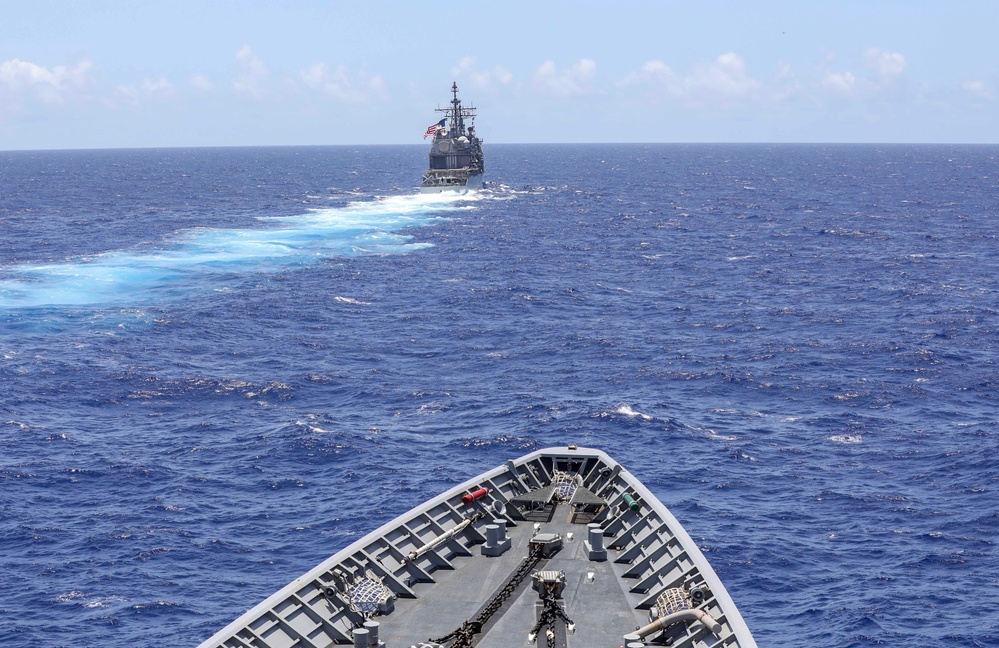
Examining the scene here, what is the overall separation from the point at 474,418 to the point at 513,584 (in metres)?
40.6

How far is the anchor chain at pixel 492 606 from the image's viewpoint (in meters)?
28.6

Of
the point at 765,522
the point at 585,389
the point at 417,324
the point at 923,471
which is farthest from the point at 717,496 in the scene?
the point at 417,324

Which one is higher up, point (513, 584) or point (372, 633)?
point (372, 633)

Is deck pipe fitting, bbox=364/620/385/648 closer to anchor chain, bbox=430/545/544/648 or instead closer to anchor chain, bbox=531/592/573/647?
anchor chain, bbox=430/545/544/648

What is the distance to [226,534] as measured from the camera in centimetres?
5419

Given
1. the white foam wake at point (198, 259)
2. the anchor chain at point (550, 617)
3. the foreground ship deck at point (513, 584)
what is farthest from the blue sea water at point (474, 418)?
the anchor chain at point (550, 617)

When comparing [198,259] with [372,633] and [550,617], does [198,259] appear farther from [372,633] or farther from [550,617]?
[550,617]

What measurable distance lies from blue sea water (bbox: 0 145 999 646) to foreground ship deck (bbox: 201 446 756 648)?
41.4 ft

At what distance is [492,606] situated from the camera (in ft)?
101

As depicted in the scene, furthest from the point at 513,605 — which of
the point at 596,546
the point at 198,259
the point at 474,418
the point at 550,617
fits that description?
the point at 198,259

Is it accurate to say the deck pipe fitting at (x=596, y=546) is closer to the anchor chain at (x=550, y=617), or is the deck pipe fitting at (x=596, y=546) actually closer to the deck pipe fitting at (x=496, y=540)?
the deck pipe fitting at (x=496, y=540)

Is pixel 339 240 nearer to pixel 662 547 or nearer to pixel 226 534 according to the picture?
pixel 226 534

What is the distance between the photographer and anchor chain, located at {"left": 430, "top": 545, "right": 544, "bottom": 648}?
2856 cm

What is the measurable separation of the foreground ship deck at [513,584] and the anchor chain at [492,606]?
0.15 ft
